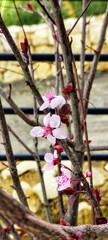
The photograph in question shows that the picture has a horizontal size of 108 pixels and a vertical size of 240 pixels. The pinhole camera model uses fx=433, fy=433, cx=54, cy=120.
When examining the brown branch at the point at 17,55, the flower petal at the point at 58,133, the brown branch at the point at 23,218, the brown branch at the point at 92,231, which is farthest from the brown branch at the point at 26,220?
the brown branch at the point at 17,55

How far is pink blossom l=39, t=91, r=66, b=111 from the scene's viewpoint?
2.34ft

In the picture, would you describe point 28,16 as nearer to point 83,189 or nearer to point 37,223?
point 83,189

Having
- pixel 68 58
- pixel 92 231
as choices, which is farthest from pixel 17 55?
pixel 92 231

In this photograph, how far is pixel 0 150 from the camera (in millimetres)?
3090

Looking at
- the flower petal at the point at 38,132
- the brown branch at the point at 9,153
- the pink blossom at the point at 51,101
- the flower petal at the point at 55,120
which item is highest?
the pink blossom at the point at 51,101

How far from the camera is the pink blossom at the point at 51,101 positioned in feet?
2.34

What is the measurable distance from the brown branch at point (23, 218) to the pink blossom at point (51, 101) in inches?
11.8

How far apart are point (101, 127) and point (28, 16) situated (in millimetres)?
2463

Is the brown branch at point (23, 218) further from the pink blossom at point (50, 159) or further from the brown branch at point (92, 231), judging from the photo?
the pink blossom at point (50, 159)

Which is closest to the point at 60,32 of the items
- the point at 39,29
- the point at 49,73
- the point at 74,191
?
the point at 74,191

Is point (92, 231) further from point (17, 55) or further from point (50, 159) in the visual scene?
point (17, 55)

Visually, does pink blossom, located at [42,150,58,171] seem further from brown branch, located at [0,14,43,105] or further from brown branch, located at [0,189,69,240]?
brown branch, located at [0,189,69,240]

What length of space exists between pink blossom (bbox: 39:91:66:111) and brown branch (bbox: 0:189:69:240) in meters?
0.30

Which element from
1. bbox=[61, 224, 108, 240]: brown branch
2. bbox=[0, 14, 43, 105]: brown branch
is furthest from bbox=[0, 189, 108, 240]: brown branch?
bbox=[0, 14, 43, 105]: brown branch
